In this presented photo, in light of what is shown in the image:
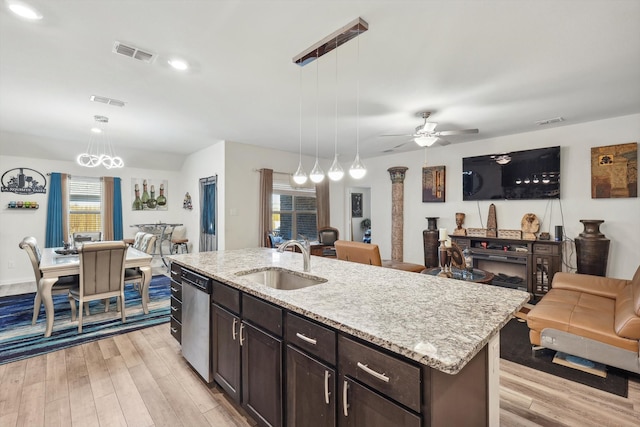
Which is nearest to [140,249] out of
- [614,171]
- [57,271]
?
[57,271]

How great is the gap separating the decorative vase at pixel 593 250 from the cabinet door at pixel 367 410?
172 inches

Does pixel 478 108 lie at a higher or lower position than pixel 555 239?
higher

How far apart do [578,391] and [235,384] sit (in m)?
2.56

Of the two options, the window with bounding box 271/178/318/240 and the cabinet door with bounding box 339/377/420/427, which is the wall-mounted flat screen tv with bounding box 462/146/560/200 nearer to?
the window with bounding box 271/178/318/240

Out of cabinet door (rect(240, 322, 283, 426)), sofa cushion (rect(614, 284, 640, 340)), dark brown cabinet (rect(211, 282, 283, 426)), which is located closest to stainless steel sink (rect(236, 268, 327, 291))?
dark brown cabinet (rect(211, 282, 283, 426))

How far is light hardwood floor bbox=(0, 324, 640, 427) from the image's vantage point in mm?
1902

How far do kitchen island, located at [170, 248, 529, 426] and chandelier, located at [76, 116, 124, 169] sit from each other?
3758mm

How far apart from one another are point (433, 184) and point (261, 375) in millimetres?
5058

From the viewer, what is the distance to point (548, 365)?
253cm

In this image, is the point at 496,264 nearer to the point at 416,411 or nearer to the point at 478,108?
the point at 478,108

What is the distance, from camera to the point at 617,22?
195 cm

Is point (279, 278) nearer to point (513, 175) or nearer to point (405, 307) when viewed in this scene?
point (405, 307)

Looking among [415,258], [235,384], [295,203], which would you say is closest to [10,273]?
[295,203]

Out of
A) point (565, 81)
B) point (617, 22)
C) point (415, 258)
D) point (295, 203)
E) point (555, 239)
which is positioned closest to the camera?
point (617, 22)
